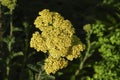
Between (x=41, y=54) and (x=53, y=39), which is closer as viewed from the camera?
(x=53, y=39)

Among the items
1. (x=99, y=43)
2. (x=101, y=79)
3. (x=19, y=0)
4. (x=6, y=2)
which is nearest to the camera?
(x=6, y=2)

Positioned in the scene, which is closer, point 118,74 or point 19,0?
point 118,74

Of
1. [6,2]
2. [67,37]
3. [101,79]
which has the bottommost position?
[101,79]

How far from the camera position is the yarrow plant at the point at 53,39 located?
11.7 feet

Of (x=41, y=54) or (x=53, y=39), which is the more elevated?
(x=41, y=54)

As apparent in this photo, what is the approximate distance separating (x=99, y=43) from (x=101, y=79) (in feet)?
1.76

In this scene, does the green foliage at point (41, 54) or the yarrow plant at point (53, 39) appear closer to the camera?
the yarrow plant at point (53, 39)

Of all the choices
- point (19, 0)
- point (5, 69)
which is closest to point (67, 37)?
point (5, 69)

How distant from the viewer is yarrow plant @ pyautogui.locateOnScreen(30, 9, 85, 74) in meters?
3.57

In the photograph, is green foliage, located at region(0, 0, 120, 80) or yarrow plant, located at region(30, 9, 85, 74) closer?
yarrow plant, located at region(30, 9, 85, 74)

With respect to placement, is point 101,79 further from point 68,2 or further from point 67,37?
point 68,2

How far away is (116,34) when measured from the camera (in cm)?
514

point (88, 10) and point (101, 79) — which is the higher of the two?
point (88, 10)

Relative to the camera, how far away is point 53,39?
358 centimetres
